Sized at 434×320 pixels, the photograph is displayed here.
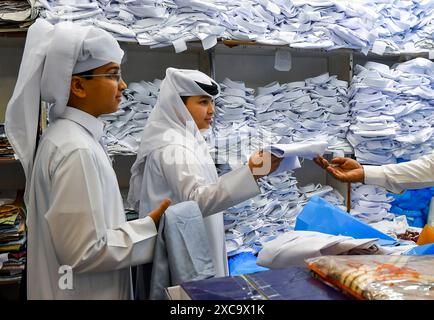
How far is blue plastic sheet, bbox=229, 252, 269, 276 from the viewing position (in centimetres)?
249

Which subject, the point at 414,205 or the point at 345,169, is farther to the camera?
the point at 414,205

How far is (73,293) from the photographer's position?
3.94 ft

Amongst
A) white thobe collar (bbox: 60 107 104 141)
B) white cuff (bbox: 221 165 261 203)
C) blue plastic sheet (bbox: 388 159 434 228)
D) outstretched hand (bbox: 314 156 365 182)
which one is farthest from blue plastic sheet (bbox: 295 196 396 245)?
blue plastic sheet (bbox: 388 159 434 228)

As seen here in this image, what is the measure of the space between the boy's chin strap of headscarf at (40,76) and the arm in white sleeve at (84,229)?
0.64 feet

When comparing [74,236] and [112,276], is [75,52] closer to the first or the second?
[74,236]

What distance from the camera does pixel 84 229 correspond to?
3.56 feet

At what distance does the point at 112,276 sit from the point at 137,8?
1.66 m

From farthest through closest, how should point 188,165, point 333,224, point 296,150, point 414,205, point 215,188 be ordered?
point 414,205 → point 333,224 → point 188,165 → point 215,188 → point 296,150

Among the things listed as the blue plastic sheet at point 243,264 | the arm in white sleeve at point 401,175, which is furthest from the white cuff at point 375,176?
the blue plastic sheet at point 243,264

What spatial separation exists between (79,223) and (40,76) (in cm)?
46

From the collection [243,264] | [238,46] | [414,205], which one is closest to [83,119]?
[243,264]

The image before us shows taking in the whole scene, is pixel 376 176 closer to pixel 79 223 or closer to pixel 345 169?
pixel 345 169

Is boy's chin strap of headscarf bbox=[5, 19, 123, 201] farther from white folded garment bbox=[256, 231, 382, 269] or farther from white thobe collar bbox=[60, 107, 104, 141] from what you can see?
white folded garment bbox=[256, 231, 382, 269]
